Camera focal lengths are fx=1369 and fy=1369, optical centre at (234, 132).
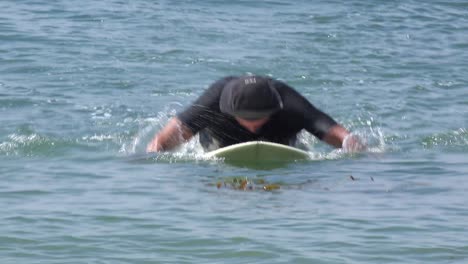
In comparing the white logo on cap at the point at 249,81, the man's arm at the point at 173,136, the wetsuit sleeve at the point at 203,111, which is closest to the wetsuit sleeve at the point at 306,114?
the white logo on cap at the point at 249,81

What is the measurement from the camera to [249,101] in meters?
10.9

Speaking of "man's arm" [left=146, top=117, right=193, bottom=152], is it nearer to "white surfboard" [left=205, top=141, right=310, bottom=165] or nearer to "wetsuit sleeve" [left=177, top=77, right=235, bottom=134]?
"wetsuit sleeve" [left=177, top=77, right=235, bottom=134]

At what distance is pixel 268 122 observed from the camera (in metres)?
11.3

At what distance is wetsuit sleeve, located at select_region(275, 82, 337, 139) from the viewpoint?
11203 millimetres

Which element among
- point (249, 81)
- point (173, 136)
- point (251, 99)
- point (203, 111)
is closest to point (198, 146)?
point (173, 136)

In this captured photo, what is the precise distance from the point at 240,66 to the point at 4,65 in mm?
2797

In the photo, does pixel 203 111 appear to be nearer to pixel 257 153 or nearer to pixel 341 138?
pixel 257 153

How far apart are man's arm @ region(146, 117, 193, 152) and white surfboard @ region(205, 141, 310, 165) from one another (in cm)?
26

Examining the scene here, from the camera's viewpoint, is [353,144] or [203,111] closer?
[203,111]

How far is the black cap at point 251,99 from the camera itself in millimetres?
10875

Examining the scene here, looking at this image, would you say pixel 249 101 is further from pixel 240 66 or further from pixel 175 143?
pixel 240 66

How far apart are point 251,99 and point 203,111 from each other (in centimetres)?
56

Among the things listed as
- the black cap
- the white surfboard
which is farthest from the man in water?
the white surfboard

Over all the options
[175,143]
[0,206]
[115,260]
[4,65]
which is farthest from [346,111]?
[115,260]
